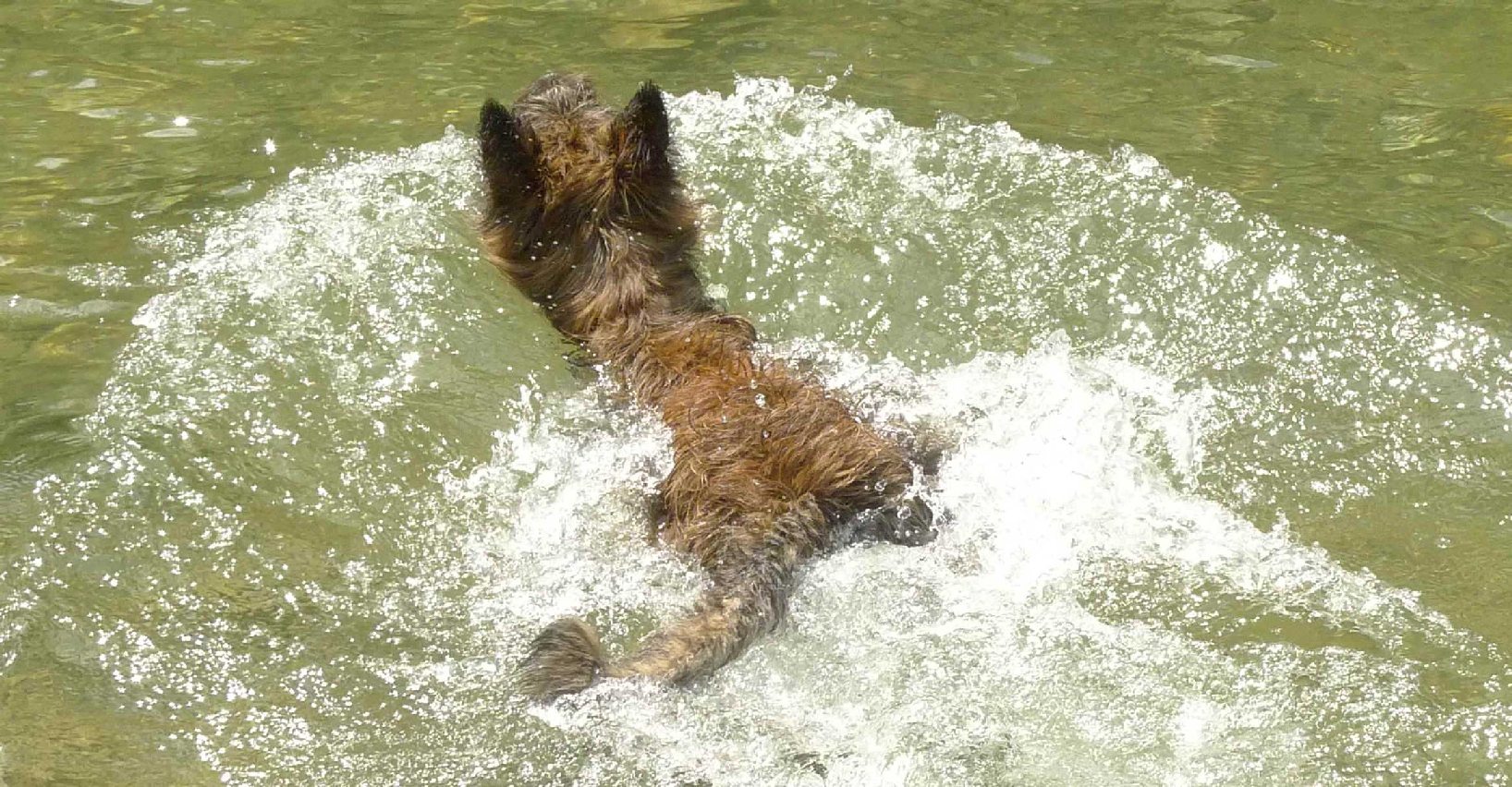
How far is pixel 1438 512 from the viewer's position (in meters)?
4.49

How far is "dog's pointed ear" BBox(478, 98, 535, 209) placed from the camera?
16.9ft

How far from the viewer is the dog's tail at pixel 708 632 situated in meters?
3.47

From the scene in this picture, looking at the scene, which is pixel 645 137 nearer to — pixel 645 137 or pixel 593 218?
pixel 645 137

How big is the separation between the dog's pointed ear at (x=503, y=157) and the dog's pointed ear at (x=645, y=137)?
1.21 feet

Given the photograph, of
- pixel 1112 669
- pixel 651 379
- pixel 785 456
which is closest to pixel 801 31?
pixel 651 379

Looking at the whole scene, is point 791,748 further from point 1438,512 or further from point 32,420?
point 32,420

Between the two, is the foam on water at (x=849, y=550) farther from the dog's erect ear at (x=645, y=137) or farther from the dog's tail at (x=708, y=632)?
the dog's erect ear at (x=645, y=137)

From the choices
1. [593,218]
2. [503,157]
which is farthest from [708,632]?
[503,157]

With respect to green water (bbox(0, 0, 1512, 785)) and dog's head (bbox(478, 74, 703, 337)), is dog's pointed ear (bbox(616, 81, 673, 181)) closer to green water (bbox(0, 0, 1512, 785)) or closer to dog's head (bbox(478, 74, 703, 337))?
dog's head (bbox(478, 74, 703, 337))

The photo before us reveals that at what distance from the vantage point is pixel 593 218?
542cm

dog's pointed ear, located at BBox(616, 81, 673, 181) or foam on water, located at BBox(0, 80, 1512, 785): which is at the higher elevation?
dog's pointed ear, located at BBox(616, 81, 673, 181)

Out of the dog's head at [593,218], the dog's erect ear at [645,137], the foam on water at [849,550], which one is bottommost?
the foam on water at [849,550]

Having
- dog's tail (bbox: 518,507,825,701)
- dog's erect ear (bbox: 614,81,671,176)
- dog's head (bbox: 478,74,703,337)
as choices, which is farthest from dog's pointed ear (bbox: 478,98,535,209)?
dog's tail (bbox: 518,507,825,701)

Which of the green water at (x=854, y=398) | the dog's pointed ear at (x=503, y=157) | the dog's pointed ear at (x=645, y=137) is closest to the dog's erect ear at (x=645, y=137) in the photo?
the dog's pointed ear at (x=645, y=137)
